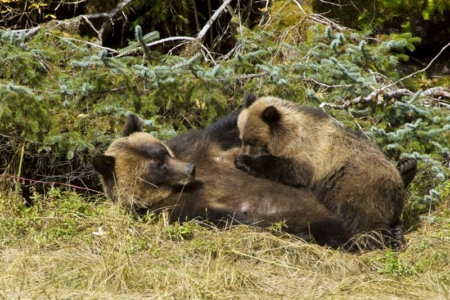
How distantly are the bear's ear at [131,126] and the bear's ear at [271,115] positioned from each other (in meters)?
1.29

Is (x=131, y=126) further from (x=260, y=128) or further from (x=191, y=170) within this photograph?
(x=260, y=128)

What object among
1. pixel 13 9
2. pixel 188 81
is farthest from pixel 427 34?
pixel 13 9

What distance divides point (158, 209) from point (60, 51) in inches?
118

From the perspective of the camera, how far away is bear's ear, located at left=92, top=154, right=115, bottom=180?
23.1 ft

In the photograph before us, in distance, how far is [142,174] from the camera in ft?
23.6

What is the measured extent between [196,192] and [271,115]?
1.09m

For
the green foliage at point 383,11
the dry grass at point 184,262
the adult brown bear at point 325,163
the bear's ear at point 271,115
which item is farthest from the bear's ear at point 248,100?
the green foliage at point 383,11

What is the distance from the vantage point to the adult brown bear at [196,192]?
277 inches

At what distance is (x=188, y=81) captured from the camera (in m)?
8.49

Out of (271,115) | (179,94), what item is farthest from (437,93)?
(179,94)

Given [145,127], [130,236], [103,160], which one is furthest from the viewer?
[145,127]

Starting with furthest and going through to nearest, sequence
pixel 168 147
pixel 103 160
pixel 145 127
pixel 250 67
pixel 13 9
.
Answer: pixel 13 9 < pixel 250 67 < pixel 145 127 < pixel 168 147 < pixel 103 160

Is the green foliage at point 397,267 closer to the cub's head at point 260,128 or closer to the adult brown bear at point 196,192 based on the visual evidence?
the adult brown bear at point 196,192

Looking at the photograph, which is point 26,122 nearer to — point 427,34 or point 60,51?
point 60,51
